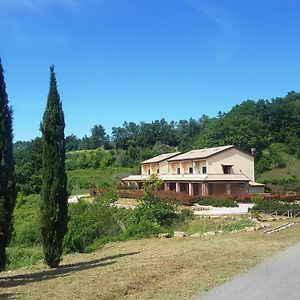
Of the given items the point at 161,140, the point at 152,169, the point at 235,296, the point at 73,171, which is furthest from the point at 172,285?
the point at 161,140

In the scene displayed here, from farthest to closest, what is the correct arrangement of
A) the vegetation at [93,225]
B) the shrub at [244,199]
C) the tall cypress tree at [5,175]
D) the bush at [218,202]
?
1. the shrub at [244,199]
2. the bush at [218,202]
3. the vegetation at [93,225]
4. the tall cypress tree at [5,175]

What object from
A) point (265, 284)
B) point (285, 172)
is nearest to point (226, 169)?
point (285, 172)

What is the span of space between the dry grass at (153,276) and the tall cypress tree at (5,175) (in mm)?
1331

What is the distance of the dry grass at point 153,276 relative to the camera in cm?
859

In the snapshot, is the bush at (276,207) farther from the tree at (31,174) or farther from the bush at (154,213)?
the tree at (31,174)

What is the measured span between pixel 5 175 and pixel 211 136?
76.9 m

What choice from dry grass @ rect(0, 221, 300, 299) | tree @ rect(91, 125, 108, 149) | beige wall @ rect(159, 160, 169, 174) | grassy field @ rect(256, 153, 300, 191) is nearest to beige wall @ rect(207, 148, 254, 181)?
grassy field @ rect(256, 153, 300, 191)

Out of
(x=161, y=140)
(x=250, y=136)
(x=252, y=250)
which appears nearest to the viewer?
(x=252, y=250)

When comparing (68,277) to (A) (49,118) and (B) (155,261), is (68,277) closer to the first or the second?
(B) (155,261)

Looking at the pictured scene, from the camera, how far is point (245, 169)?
59.2 metres

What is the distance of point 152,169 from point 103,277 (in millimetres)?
65174

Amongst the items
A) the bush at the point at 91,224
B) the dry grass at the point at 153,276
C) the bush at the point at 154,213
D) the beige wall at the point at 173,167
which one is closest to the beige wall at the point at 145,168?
the beige wall at the point at 173,167

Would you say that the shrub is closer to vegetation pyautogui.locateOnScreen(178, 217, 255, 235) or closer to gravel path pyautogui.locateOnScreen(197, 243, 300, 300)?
vegetation pyautogui.locateOnScreen(178, 217, 255, 235)

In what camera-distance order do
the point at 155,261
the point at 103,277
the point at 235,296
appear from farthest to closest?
the point at 155,261 < the point at 103,277 < the point at 235,296
